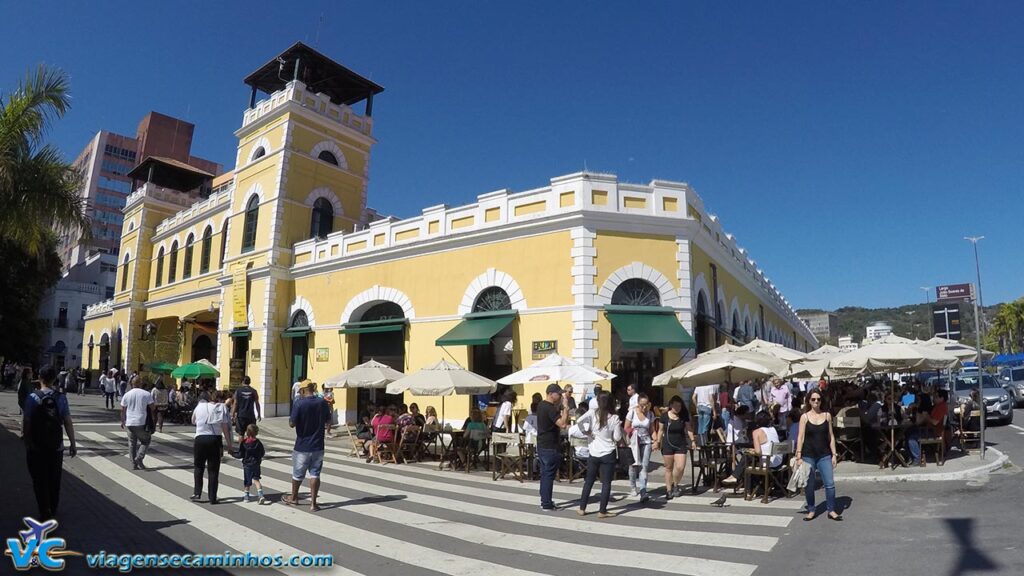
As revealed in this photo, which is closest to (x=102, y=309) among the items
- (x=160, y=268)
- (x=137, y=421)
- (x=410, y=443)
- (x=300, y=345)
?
(x=160, y=268)

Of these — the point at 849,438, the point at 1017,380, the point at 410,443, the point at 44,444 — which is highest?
the point at 1017,380

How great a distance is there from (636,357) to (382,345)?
8.90 m

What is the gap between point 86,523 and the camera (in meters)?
6.96

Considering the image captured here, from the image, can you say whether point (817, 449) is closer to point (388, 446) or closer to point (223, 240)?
point (388, 446)

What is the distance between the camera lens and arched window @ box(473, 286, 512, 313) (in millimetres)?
17650

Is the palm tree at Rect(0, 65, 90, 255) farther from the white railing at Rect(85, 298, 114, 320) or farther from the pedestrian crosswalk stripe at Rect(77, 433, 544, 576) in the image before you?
the white railing at Rect(85, 298, 114, 320)

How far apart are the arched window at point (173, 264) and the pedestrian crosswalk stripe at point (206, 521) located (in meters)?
25.5

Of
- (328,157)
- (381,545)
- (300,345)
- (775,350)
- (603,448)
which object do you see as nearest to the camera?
(381,545)

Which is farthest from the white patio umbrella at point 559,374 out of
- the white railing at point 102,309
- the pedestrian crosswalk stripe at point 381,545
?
the white railing at point 102,309

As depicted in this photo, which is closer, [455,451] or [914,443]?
[914,443]

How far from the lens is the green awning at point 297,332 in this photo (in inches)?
897

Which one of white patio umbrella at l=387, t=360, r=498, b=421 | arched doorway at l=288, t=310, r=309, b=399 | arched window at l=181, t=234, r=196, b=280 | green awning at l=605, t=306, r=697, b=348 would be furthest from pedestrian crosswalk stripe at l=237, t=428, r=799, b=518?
arched window at l=181, t=234, r=196, b=280

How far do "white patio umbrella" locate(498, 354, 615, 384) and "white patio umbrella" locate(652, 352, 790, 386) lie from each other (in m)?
1.35

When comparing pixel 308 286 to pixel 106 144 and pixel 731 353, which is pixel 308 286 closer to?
Answer: pixel 731 353
